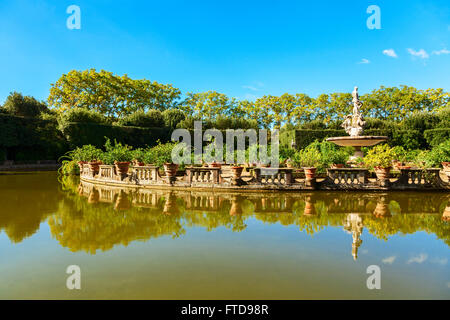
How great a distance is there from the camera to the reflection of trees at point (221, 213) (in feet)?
15.7

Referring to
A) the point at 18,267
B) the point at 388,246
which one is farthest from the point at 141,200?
the point at 388,246

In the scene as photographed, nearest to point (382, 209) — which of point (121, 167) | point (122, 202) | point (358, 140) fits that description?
point (122, 202)

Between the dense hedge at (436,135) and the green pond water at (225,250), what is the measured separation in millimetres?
16993

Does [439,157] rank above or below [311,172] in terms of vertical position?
above

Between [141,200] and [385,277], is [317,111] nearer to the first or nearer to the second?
[141,200]

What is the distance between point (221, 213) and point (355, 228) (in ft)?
9.62

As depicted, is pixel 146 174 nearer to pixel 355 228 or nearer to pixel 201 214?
pixel 201 214

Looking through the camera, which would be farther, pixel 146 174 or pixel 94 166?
pixel 94 166

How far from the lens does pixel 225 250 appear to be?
394 centimetres

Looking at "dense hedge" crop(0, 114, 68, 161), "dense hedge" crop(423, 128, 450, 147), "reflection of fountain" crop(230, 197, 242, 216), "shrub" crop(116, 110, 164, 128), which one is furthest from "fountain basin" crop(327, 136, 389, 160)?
"dense hedge" crop(0, 114, 68, 161)

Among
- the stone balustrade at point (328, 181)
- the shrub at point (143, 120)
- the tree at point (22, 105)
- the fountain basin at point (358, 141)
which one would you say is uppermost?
the tree at point (22, 105)

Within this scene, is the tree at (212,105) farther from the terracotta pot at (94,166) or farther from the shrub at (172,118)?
the terracotta pot at (94,166)

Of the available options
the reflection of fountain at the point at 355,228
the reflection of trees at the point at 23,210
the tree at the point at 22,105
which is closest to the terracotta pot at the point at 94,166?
the reflection of trees at the point at 23,210

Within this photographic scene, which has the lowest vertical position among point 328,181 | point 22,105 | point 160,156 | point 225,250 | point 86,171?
point 225,250
